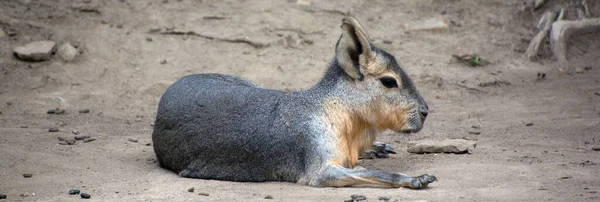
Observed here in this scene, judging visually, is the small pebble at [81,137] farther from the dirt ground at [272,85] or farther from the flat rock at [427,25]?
the flat rock at [427,25]

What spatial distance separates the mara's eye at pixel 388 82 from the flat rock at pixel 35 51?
5117 mm

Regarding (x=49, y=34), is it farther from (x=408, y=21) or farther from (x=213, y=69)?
(x=408, y=21)

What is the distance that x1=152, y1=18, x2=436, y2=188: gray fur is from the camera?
6.88 m

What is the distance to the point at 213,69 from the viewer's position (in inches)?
415

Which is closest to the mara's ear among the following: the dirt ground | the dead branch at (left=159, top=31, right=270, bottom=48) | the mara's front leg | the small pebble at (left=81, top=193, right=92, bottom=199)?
the mara's front leg

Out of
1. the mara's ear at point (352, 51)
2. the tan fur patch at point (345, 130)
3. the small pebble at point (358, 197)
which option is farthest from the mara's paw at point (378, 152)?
the small pebble at point (358, 197)

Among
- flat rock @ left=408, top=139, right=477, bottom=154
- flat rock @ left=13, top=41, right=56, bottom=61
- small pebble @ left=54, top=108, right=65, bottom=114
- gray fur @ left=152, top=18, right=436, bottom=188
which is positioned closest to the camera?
gray fur @ left=152, top=18, right=436, bottom=188

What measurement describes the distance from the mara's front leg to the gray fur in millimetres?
29

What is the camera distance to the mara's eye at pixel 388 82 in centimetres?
696

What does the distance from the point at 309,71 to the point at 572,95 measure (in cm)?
298

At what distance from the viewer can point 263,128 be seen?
700cm

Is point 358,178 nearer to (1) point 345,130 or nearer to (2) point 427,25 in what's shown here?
(1) point 345,130

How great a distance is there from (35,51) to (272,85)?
286 cm

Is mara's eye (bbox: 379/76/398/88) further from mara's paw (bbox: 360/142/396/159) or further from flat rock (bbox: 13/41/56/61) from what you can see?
flat rock (bbox: 13/41/56/61)
